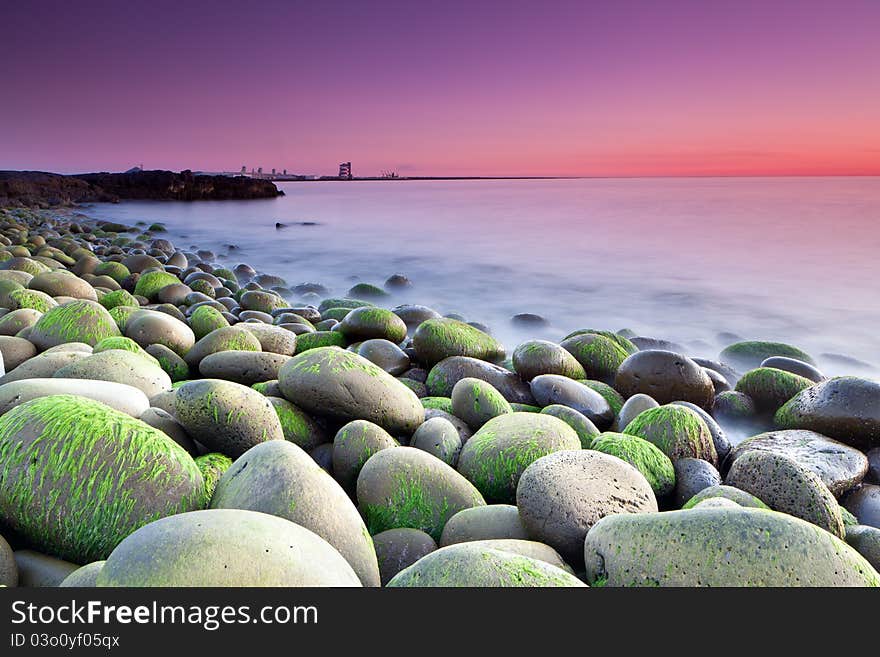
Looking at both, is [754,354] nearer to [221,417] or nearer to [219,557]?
[221,417]

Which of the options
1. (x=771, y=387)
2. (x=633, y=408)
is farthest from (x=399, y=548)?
(x=771, y=387)

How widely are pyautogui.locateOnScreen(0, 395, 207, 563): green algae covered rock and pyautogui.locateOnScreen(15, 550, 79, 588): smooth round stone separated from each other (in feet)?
0.10

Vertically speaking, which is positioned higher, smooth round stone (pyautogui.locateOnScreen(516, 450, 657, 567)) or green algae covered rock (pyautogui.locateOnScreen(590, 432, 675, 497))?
smooth round stone (pyautogui.locateOnScreen(516, 450, 657, 567))

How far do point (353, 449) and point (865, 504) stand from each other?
2354 millimetres

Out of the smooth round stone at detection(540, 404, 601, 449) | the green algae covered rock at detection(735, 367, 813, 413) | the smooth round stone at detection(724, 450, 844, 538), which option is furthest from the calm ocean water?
the smooth round stone at detection(724, 450, 844, 538)

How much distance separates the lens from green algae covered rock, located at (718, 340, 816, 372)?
5.24 metres

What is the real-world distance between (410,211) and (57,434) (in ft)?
79.9

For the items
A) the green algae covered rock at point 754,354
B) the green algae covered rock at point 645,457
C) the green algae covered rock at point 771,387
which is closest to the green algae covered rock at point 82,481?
the green algae covered rock at point 645,457

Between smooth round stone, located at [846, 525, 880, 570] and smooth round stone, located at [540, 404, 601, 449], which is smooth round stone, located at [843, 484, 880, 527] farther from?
smooth round stone, located at [540, 404, 601, 449]

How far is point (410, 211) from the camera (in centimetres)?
2538

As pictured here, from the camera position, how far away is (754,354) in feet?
17.4

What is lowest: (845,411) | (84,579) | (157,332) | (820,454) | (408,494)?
(820,454)
